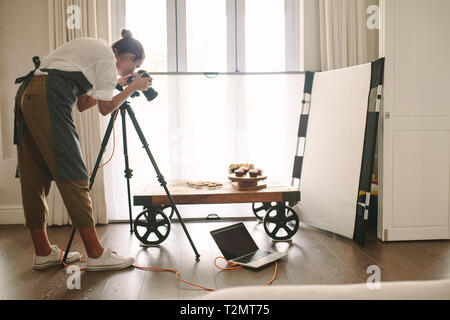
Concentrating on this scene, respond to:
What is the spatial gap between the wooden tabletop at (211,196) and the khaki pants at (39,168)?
52 cm

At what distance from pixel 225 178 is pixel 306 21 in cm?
163

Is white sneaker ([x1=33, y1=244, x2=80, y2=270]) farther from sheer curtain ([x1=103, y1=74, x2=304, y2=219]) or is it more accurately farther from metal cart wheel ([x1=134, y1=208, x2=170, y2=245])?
sheer curtain ([x1=103, y1=74, x2=304, y2=219])

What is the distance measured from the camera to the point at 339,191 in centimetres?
289

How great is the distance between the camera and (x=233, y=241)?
242 cm

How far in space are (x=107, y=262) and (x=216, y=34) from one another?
232 centimetres

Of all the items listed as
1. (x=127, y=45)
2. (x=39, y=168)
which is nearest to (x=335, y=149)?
(x=127, y=45)

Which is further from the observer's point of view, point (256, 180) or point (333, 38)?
point (333, 38)

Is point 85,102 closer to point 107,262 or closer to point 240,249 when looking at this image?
point 107,262

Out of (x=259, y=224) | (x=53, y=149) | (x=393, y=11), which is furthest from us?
(x=259, y=224)

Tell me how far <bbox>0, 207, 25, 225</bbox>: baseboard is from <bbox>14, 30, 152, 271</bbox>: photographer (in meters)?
1.44

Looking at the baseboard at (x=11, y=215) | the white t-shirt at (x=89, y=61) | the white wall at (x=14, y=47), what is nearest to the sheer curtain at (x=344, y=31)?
the white t-shirt at (x=89, y=61)

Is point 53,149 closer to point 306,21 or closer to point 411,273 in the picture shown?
point 411,273

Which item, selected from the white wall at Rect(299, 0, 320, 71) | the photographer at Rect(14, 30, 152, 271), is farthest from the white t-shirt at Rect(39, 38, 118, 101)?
the white wall at Rect(299, 0, 320, 71)
